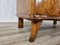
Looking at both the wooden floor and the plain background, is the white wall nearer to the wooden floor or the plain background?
the plain background

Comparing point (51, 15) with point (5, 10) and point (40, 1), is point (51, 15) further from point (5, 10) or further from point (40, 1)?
point (5, 10)

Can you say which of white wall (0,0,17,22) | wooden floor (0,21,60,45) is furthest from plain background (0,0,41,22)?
wooden floor (0,21,60,45)

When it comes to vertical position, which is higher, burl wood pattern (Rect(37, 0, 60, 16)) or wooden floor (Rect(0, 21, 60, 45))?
burl wood pattern (Rect(37, 0, 60, 16))

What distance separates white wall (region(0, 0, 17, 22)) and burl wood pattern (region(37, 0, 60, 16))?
1.10 metres

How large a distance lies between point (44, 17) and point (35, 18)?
0.20 ft

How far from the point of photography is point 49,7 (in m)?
0.73

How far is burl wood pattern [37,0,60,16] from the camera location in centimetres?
72

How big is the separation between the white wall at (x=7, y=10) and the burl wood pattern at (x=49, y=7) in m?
1.10

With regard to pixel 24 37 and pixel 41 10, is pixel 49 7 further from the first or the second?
pixel 24 37

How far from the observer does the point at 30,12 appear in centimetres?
75

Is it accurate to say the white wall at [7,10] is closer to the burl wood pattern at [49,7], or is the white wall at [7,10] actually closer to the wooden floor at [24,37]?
the wooden floor at [24,37]

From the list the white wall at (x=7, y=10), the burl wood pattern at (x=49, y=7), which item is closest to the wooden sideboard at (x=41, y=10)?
the burl wood pattern at (x=49, y=7)

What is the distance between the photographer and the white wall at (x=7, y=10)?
174 cm

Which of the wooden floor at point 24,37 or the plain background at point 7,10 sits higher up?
the plain background at point 7,10
